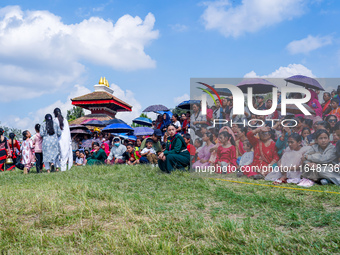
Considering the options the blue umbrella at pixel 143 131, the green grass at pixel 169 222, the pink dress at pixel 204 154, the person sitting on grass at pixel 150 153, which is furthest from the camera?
the blue umbrella at pixel 143 131

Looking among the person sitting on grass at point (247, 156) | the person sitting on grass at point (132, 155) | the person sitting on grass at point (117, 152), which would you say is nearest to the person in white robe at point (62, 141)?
the person sitting on grass at point (117, 152)


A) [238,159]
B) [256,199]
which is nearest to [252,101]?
[238,159]

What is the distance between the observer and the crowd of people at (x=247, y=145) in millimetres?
5852

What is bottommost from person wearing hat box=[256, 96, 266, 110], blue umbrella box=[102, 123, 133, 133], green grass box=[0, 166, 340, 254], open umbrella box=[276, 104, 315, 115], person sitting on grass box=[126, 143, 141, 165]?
green grass box=[0, 166, 340, 254]

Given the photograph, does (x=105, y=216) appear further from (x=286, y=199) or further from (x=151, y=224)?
(x=286, y=199)

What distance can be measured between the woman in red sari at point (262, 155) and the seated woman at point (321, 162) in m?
0.75

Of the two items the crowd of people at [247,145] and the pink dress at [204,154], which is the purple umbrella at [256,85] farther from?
the pink dress at [204,154]

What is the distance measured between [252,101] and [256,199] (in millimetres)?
3373

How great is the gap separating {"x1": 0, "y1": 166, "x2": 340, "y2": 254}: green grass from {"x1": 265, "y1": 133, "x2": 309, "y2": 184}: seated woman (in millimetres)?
1044

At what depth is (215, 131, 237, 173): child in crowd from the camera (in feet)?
24.1

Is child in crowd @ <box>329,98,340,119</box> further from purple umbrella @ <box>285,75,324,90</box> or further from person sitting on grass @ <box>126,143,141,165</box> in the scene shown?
person sitting on grass @ <box>126,143,141,165</box>

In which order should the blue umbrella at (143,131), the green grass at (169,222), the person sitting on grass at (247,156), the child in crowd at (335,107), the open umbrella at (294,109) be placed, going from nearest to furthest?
the green grass at (169,222) → the child in crowd at (335,107) → the open umbrella at (294,109) → the person sitting on grass at (247,156) → the blue umbrella at (143,131)

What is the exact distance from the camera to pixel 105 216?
11.2ft

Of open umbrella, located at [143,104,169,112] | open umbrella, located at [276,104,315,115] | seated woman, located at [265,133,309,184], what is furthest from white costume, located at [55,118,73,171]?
open umbrella, located at [143,104,169,112]
